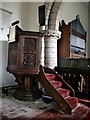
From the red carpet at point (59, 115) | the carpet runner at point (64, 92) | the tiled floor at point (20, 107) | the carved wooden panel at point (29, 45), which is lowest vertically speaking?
the red carpet at point (59, 115)

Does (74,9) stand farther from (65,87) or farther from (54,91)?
(54,91)

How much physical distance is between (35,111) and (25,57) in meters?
1.29

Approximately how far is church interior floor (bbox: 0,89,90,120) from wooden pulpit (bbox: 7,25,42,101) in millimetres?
328

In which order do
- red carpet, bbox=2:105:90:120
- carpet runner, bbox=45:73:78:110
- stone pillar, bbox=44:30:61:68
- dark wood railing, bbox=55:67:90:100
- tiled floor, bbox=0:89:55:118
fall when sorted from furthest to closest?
stone pillar, bbox=44:30:61:68
dark wood railing, bbox=55:67:90:100
carpet runner, bbox=45:73:78:110
tiled floor, bbox=0:89:55:118
red carpet, bbox=2:105:90:120

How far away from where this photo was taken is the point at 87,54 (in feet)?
28.8

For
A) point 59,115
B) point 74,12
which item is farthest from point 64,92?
point 74,12

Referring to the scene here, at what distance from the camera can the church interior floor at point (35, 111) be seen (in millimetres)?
3145

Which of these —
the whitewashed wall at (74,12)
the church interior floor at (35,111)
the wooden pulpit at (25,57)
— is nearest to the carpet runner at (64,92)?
the church interior floor at (35,111)

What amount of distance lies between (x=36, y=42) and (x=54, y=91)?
1.21 m

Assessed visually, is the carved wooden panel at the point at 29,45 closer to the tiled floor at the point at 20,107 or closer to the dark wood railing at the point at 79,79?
the tiled floor at the point at 20,107

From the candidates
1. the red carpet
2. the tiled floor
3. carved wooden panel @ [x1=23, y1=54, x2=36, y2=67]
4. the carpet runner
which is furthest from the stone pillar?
the red carpet

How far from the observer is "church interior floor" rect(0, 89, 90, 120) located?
3.15 meters

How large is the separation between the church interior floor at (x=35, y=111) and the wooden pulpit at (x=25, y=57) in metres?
0.33

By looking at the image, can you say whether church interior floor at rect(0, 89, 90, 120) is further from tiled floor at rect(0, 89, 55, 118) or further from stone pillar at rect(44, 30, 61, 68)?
stone pillar at rect(44, 30, 61, 68)
